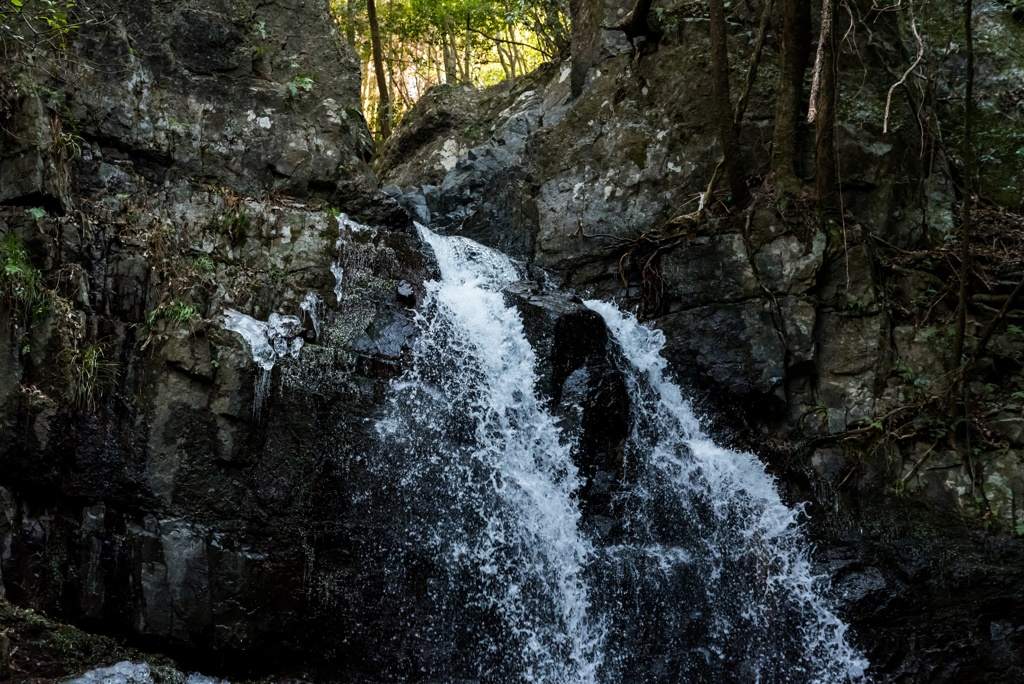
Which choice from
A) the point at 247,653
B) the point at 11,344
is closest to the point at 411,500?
the point at 247,653

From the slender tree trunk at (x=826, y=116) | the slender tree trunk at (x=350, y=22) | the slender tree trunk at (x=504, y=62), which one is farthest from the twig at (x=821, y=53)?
the slender tree trunk at (x=350, y=22)

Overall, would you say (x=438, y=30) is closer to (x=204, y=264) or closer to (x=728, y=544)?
(x=204, y=264)

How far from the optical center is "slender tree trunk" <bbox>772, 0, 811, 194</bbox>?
739 centimetres

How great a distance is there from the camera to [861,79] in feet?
26.0

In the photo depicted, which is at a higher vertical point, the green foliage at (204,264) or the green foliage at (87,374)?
the green foliage at (204,264)

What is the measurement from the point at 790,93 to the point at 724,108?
2.14ft

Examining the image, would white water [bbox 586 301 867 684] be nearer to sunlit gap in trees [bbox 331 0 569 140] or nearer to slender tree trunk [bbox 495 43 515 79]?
sunlit gap in trees [bbox 331 0 569 140]

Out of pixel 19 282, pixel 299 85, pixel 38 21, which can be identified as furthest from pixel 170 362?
pixel 299 85

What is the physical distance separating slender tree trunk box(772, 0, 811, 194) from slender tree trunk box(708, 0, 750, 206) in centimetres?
36

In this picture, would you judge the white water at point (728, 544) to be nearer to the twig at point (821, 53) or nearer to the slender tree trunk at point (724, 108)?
the slender tree trunk at point (724, 108)

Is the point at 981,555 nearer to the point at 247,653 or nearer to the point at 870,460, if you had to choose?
the point at 870,460

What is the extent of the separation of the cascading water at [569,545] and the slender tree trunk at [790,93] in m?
2.64

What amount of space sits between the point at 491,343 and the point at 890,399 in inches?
139

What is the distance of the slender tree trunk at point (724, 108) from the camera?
7.55m
